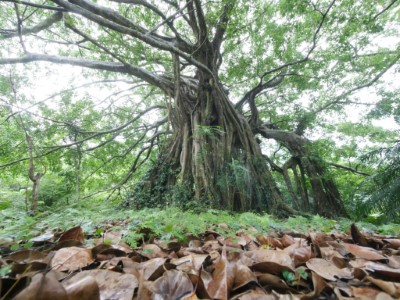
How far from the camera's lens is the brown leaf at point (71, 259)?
70cm

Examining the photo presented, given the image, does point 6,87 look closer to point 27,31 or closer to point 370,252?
point 27,31

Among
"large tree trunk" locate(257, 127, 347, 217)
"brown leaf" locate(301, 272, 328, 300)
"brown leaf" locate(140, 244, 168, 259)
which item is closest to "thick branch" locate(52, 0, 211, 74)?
"brown leaf" locate(140, 244, 168, 259)

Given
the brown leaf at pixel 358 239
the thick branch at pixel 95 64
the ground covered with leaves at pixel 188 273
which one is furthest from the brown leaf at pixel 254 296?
the thick branch at pixel 95 64

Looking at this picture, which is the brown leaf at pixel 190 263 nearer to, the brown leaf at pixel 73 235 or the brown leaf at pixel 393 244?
the brown leaf at pixel 73 235

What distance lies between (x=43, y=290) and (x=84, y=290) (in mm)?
82

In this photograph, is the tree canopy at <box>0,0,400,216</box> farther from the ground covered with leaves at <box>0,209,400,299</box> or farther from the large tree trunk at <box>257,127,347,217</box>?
the ground covered with leaves at <box>0,209,400,299</box>

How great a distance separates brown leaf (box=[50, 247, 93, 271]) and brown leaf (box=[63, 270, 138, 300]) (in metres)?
0.12

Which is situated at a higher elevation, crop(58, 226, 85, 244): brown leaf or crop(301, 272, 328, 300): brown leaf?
crop(58, 226, 85, 244): brown leaf

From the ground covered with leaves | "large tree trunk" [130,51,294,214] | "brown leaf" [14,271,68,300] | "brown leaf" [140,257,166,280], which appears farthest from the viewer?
"large tree trunk" [130,51,294,214]

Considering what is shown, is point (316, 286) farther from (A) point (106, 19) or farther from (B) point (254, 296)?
(A) point (106, 19)

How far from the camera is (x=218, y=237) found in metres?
1.27

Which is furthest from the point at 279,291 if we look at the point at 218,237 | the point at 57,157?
the point at 57,157

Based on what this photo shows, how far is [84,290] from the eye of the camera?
0.50 metres

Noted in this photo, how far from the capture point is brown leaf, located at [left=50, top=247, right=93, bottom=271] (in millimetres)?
700
